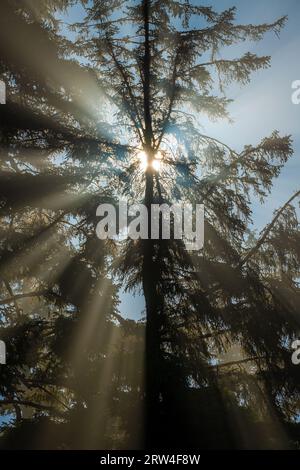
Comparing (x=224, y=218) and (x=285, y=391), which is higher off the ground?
(x=224, y=218)

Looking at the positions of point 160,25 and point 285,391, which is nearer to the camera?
point 285,391

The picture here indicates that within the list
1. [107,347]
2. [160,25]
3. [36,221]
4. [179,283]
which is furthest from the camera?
[36,221]

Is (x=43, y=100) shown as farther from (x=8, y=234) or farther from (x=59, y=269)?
(x=59, y=269)

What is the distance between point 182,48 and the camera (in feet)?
31.2

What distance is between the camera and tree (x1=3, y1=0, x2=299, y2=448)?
7.41 m

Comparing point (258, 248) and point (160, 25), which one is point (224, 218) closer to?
point (258, 248)

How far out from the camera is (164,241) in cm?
836

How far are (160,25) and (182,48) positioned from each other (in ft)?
4.09

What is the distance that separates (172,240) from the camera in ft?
27.6

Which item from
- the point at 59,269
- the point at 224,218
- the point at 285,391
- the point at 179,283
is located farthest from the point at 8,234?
the point at 285,391

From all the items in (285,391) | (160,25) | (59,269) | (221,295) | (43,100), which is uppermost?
(160,25)

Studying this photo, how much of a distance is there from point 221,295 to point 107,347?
2652 millimetres

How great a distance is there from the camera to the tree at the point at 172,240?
7.41m

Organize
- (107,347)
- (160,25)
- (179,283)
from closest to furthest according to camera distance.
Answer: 1. (179,283)
2. (107,347)
3. (160,25)
